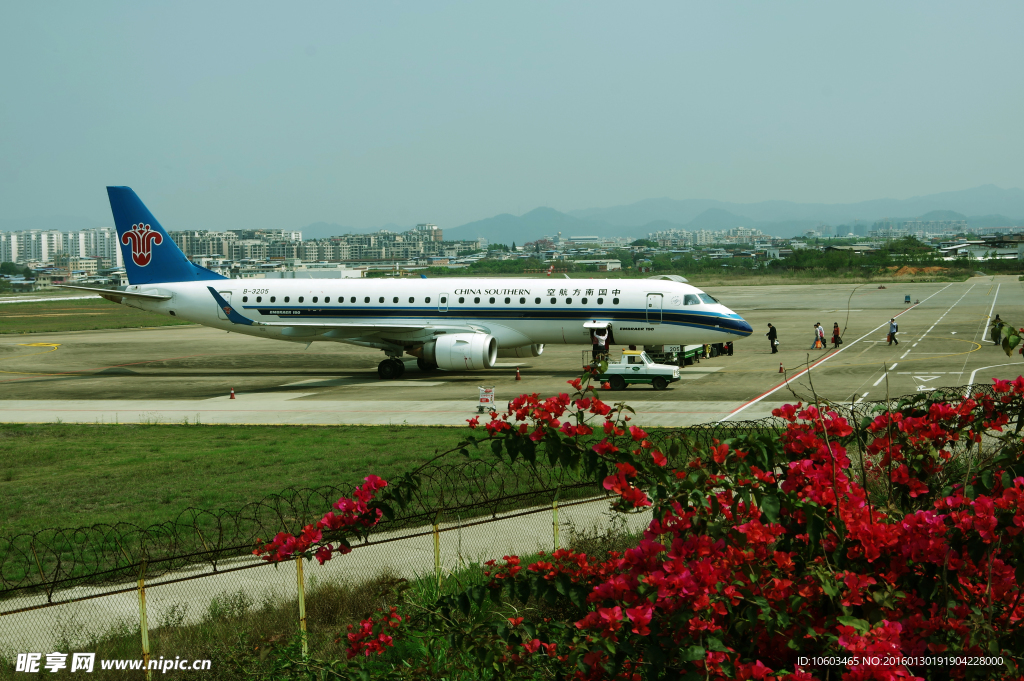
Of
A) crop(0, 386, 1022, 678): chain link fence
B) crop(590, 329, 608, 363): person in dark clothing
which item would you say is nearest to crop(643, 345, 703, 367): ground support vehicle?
crop(590, 329, 608, 363): person in dark clothing

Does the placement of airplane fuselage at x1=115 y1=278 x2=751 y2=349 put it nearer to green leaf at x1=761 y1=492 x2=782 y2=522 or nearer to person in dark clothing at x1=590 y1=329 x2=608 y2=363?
person in dark clothing at x1=590 y1=329 x2=608 y2=363

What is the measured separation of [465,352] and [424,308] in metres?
3.95

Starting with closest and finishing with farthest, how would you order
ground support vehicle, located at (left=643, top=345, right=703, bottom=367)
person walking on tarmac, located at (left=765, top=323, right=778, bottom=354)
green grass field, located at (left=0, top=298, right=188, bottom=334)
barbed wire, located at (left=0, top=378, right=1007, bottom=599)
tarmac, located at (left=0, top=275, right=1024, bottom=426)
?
1. barbed wire, located at (left=0, top=378, right=1007, bottom=599)
2. tarmac, located at (left=0, top=275, right=1024, bottom=426)
3. ground support vehicle, located at (left=643, top=345, right=703, bottom=367)
4. person walking on tarmac, located at (left=765, top=323, right=778, bottom=354)
5. green grass field, located at (left=0, top=298, right=188, bottom=334)

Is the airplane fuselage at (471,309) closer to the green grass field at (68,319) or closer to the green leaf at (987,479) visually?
the green leaf at (987,479)

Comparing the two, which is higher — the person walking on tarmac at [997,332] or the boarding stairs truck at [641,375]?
the person walking on tarmac at [997,332]

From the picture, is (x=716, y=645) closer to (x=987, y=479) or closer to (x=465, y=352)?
(x=987, y=479)

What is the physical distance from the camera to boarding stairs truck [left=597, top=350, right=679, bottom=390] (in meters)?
34.9

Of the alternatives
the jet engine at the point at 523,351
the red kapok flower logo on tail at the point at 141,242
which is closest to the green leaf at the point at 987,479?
the jet engine at the point at 523,351

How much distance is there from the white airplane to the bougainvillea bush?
99.9ft

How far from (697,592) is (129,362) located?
51263 millimetres

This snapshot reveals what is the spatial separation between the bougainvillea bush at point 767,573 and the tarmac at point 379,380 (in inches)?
443

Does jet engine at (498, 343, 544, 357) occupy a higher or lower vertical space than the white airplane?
lower

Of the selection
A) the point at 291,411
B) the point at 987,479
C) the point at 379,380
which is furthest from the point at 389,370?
the point at 987,479

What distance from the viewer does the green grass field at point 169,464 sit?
17.7 metres
